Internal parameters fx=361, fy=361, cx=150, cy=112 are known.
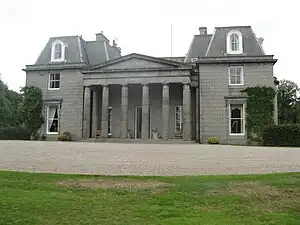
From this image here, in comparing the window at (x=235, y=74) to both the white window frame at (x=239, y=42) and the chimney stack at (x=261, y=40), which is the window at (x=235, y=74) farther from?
the chimney stack at (x=261, y=40)

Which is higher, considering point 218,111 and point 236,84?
point 236,84

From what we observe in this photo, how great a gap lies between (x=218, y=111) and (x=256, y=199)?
2232cm

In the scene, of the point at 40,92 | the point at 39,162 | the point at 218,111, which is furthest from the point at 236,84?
the point at 39,162

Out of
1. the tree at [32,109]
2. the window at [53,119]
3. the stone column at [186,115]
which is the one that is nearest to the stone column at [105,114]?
the window at [53,119]

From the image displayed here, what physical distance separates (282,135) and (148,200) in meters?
18.4

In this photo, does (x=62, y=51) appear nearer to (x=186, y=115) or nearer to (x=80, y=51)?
(x=80, y=51)

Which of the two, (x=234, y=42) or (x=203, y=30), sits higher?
(x=203, y=30)

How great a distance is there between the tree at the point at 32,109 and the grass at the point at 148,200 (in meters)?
23.2

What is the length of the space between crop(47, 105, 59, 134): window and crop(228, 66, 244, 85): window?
15487mm

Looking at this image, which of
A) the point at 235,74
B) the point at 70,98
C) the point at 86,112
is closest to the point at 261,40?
the point at 235,74

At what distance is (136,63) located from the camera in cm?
2919

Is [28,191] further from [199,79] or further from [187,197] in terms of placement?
[199,79]

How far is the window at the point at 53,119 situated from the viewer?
32.5 meters

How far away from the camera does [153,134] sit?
30.3 metres
